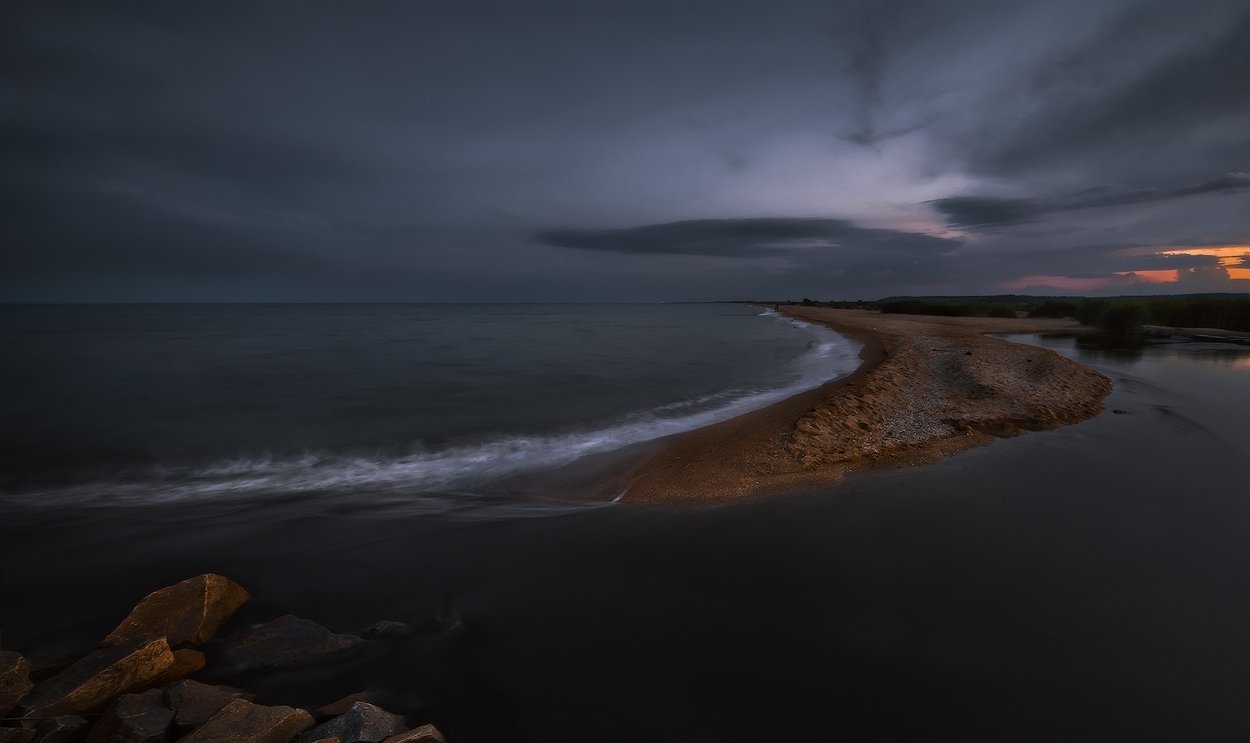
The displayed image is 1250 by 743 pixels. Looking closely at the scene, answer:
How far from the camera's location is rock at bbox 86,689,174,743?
272 centimetres

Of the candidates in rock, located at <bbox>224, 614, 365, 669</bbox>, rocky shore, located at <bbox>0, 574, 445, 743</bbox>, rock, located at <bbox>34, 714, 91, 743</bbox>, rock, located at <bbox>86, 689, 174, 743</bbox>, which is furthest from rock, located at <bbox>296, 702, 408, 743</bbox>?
rock, located at <bbox>34, 714, 91, 743</bbox>

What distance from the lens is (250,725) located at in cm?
269

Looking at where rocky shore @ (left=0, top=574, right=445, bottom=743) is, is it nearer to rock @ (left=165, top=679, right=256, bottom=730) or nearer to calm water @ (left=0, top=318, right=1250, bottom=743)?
rock @ (left=165, top=679, right=256, bottom=730)

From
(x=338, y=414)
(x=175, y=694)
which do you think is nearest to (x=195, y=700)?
(x=175, y=694)

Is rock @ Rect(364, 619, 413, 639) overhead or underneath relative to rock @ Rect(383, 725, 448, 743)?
underneath

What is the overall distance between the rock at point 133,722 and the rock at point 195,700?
48 mm

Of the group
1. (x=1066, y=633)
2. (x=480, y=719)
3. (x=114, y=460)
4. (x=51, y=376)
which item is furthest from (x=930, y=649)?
(x=51, y=376)

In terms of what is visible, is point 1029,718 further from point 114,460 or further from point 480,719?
point 114,460

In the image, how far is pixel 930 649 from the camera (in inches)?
149

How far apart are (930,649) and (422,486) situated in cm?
680

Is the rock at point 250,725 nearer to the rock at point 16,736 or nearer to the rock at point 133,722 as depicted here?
the rock at point 133,722

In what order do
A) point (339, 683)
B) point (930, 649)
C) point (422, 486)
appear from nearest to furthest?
1. point (339, 683)
2. point (930, 649)
3. point (422, 486)

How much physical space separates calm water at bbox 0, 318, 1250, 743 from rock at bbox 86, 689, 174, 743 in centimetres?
56

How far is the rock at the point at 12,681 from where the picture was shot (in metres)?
2.90
